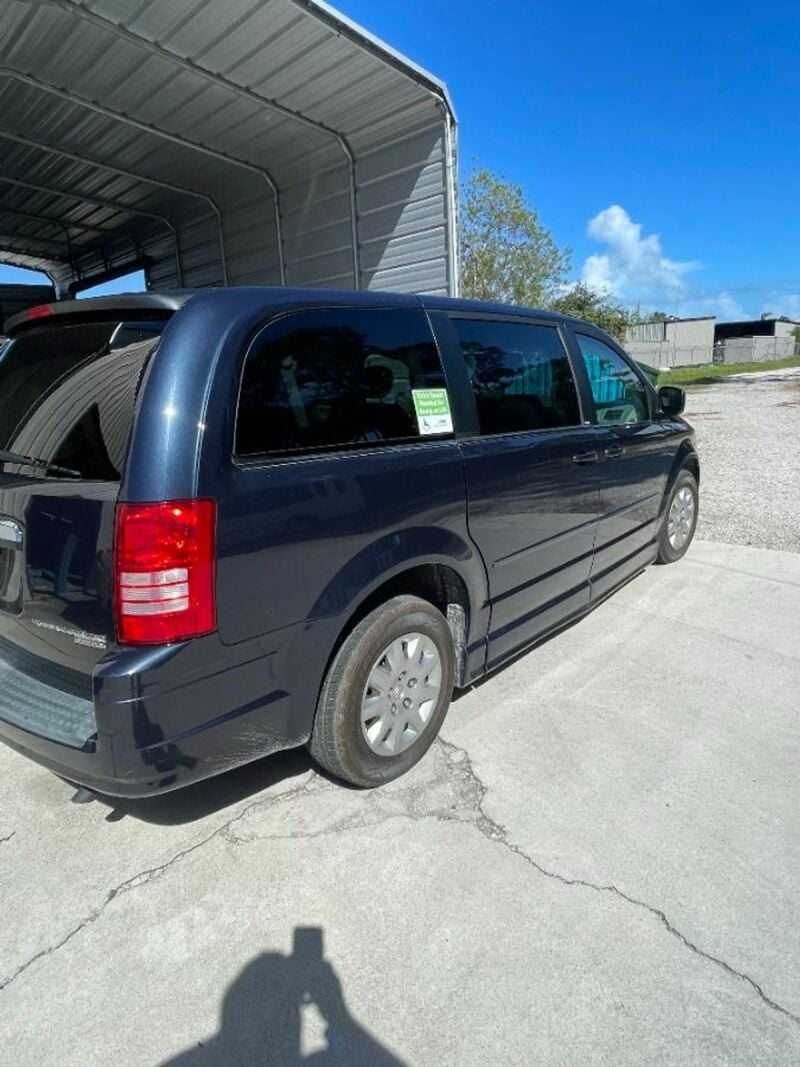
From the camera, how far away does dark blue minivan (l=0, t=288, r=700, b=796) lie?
1.77 metres

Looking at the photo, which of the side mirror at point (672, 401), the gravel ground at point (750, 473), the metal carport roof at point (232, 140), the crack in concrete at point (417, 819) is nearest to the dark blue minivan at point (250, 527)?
the crack in concrete at point (417, 819)

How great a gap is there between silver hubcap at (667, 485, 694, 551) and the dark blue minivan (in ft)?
Answer: 7.89

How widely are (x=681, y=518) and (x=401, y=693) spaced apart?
11.4ft

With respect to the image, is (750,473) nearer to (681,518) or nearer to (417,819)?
(681,518)

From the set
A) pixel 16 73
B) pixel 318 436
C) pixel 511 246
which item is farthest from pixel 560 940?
pixel 511 246

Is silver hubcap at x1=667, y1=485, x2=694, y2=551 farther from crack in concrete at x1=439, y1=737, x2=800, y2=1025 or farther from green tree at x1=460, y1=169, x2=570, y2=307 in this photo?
green tree at x1=460, y1=169, x2=570, y2=307

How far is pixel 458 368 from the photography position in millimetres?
2695

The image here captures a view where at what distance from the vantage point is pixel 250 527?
1.85m

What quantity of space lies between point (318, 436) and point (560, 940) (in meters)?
1.71

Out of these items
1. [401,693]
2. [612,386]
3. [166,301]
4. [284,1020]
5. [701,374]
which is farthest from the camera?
[701,374]

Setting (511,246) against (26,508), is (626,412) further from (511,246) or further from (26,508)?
(511,246)

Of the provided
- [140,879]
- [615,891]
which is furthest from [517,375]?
[140,879]

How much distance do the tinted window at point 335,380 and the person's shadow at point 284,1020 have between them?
4.87ft

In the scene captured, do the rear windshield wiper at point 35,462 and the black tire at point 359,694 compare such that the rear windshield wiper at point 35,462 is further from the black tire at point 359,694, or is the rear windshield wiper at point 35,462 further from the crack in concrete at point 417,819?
the crack in concrete at point 417,819
